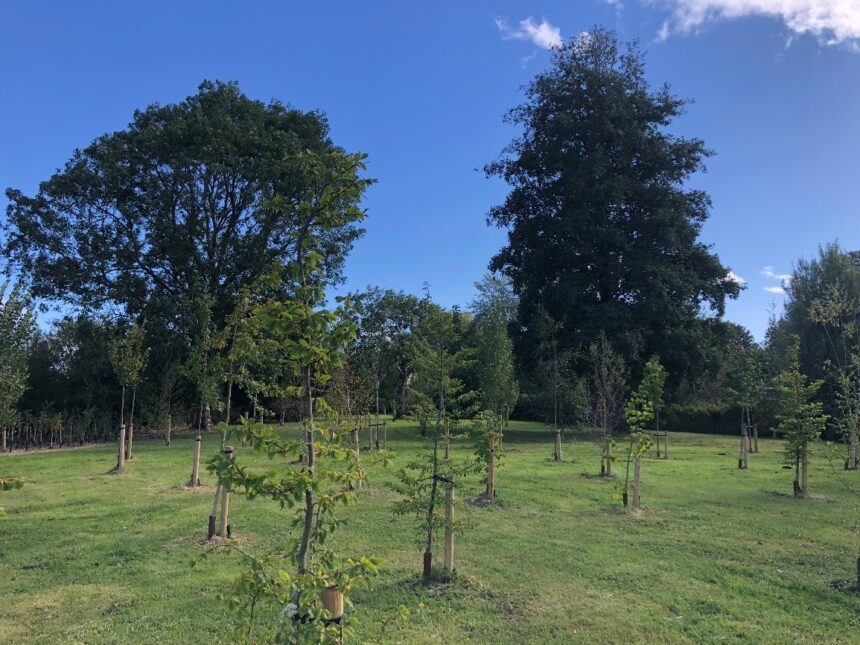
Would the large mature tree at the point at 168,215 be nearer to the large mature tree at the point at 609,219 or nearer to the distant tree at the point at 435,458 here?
the large mature tree at the point at 609,219

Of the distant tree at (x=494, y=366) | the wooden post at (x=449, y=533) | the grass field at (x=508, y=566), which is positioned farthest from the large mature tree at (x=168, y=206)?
the wooden post at (x=449, y=533)

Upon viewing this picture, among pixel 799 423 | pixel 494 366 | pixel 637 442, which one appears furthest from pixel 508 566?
pixel 494 366

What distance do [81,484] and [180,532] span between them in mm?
5623

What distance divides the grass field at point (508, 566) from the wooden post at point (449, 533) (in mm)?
236

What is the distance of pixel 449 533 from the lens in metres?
6.16

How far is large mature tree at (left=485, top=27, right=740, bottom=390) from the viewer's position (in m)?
25.6

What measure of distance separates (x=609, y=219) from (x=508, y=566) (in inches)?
918

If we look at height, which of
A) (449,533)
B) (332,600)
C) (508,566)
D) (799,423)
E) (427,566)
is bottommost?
(508,566)

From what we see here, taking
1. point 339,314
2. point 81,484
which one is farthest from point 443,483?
point 81,484

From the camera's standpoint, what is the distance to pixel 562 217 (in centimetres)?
2747

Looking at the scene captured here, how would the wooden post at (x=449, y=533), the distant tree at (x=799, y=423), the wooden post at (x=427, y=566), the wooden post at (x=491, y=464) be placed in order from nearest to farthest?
the wooden post at (x=427, y=566)
the wooden post at (x=449, y=533)
the wooden post at (x=491, y=464)
the distant tree at (x=799, y=423)

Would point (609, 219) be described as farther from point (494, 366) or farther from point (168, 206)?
point (168, 206)

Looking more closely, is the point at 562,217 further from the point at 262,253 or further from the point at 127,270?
the point at 127,270

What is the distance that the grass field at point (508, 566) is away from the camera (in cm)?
490
